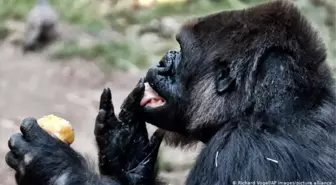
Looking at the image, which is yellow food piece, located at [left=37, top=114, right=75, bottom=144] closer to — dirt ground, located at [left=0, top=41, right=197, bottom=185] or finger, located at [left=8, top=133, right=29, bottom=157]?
finger, located at [left=8, top=133, right=29, bottom=157]

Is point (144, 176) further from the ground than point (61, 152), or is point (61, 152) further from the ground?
point (61, 152)

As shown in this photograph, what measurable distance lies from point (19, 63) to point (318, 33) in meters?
4.91

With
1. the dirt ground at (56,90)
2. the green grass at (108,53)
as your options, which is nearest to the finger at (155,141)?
the dirt ground at (56,90)

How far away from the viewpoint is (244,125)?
331 cm

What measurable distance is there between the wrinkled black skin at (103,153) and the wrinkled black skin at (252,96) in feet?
0.41

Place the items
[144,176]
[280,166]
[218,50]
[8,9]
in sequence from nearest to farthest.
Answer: [280,166] < [218,50] < [144,176] < [8,9]

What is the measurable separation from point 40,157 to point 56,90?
386 cm

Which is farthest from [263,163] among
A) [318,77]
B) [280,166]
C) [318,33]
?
[318,33]

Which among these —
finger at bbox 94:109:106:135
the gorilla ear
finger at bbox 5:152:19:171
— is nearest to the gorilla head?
the gorilla ear

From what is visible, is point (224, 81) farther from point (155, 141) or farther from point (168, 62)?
point (155, 141)

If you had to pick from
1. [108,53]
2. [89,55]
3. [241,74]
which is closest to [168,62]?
[241,74]

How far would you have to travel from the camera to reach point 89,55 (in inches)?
314

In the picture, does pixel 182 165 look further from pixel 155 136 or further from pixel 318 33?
pixel 318 33

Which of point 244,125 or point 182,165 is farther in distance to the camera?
point 182,165
